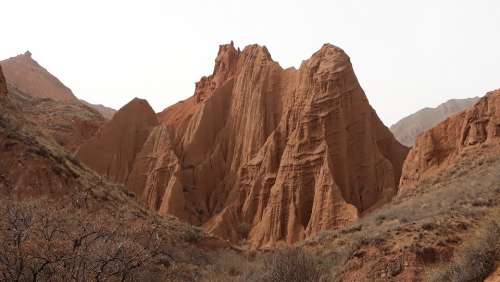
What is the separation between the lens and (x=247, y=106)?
59.7 m

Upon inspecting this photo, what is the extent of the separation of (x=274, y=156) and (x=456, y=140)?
2126cm

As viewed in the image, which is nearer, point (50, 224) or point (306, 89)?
point (50, 224)

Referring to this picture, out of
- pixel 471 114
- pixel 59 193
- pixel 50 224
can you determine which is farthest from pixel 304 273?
pixel 471 114

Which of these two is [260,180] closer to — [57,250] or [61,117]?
[61,117]

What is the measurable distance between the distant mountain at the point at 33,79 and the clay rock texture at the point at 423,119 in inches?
2646

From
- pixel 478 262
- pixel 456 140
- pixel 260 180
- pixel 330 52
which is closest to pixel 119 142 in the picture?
pixel 260 180

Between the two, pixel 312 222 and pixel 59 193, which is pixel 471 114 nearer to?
pixel 312 222

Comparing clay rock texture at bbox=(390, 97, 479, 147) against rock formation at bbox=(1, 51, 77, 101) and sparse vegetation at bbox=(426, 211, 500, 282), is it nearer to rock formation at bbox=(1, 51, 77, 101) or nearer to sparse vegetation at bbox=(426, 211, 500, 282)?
rock formation at bbox=(1, 51, 77, 101)

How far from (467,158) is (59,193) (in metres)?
18.3

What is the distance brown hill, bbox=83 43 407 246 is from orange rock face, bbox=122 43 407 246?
3.9 inches

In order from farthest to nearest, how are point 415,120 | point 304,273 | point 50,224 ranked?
1. point 415,120
2. point 304,273
3. point 50,224

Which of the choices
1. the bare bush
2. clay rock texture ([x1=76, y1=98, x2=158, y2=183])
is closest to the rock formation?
clay rock texture ([x1=76, y1=98, x2=158, y2=183])

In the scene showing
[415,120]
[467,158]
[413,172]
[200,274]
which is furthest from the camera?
[415,120]

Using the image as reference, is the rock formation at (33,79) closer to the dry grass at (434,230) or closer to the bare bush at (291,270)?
the dry grass at (434,230)
